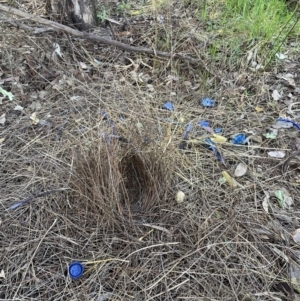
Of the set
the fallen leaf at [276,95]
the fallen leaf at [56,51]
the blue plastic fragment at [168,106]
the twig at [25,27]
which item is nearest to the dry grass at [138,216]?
the blue plastic fragment at [168,106]

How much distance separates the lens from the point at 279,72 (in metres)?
2.39

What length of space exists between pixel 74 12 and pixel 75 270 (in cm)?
183

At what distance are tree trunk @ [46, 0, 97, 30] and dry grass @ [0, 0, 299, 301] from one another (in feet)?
3.01

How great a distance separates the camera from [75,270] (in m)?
1.36

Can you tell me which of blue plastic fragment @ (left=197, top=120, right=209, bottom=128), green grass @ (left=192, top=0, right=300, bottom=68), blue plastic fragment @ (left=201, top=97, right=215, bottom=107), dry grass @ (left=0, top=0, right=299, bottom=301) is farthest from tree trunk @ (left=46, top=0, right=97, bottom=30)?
blue plastic fragment @ (left=197, top=120, right=209, bottom=128)

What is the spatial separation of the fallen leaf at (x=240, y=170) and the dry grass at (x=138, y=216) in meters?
0.02

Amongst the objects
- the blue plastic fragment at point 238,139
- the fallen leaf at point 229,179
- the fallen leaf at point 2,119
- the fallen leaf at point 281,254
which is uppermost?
the fallen leaf at point 2,119

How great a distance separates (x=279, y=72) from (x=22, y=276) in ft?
6.17

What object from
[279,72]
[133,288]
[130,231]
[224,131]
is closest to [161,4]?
[279,72]

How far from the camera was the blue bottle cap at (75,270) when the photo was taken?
1352 mm

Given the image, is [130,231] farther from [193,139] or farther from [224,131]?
[224,131]

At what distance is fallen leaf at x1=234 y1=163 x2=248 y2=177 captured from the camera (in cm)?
173

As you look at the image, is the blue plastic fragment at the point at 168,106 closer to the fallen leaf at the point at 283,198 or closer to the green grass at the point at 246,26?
the green grass at the point at 246,26

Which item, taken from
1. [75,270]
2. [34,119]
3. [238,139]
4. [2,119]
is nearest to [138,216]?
[75,270]
